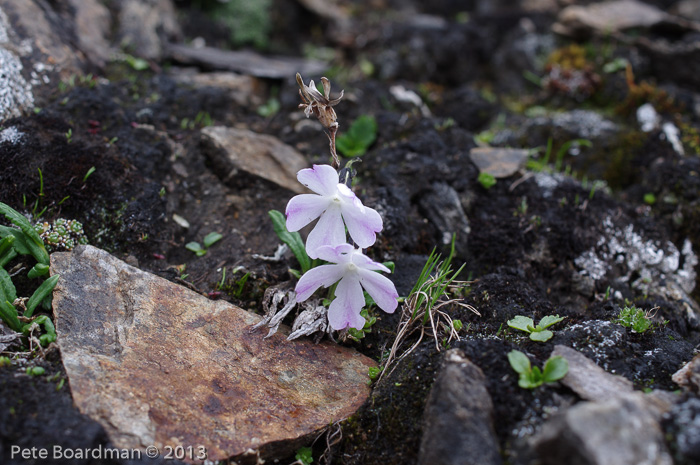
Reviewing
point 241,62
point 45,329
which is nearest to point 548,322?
point 45,329

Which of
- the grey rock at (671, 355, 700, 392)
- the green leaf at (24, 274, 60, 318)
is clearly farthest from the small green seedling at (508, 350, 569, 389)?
the green leaf at (24, 274, 60, 318)

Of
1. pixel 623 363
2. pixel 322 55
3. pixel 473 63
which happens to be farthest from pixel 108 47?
pixel 623 363

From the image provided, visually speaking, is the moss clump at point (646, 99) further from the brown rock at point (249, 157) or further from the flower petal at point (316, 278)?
the flower petal at point (316, 278)

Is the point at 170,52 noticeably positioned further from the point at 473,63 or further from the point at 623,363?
the point at 623,363

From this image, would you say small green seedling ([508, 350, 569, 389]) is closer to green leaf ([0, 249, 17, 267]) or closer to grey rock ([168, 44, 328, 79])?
green leaf ([0, 249, 17, 267])

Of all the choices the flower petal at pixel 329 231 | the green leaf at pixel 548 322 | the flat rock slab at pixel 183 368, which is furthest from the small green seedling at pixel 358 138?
the green leaf at pixel 548 322

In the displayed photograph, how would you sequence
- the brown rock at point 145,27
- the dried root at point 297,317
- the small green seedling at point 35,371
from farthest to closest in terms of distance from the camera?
the brown rock at point 145,27 < the dried root at point 297,317 < the small green seedling at point 35,371
